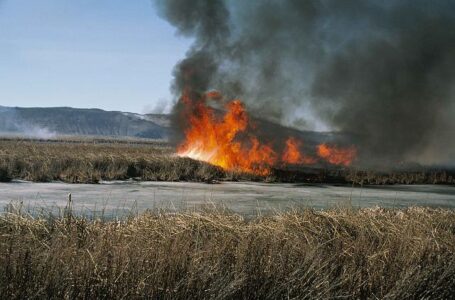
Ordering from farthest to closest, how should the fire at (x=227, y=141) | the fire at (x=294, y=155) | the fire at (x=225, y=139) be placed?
the fire at (x=294, y=155) → the fire at (x=227, y=141) → the fire at (x=225, y=139)

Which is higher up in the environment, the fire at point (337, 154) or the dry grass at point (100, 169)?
the fire at point (337, 154)

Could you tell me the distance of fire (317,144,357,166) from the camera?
39.8 m

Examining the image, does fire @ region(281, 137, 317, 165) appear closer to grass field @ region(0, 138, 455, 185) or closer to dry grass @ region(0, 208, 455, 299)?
grass field @ region(0, 138, 455, 185)

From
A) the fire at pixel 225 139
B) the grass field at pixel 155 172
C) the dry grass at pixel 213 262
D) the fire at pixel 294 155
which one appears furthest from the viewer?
the fire at pixel 294 155

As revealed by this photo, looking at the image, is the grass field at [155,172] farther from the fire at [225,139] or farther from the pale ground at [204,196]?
the fire at [225,139]

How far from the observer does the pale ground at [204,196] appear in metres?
17.3

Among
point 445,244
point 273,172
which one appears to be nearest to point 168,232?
point 445,244

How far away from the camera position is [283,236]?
9820mm

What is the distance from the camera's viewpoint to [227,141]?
34.9 meters

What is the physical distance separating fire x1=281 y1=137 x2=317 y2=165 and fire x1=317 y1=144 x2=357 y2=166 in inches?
67.5

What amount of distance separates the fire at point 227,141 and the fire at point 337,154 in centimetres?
185

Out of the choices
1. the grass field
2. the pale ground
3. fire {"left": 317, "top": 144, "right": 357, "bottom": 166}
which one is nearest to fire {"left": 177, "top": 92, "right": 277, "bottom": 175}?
the grass field

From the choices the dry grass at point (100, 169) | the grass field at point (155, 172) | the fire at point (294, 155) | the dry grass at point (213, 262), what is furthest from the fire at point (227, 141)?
the dry grass at point (213, 262)

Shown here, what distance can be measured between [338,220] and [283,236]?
6.25 ft
